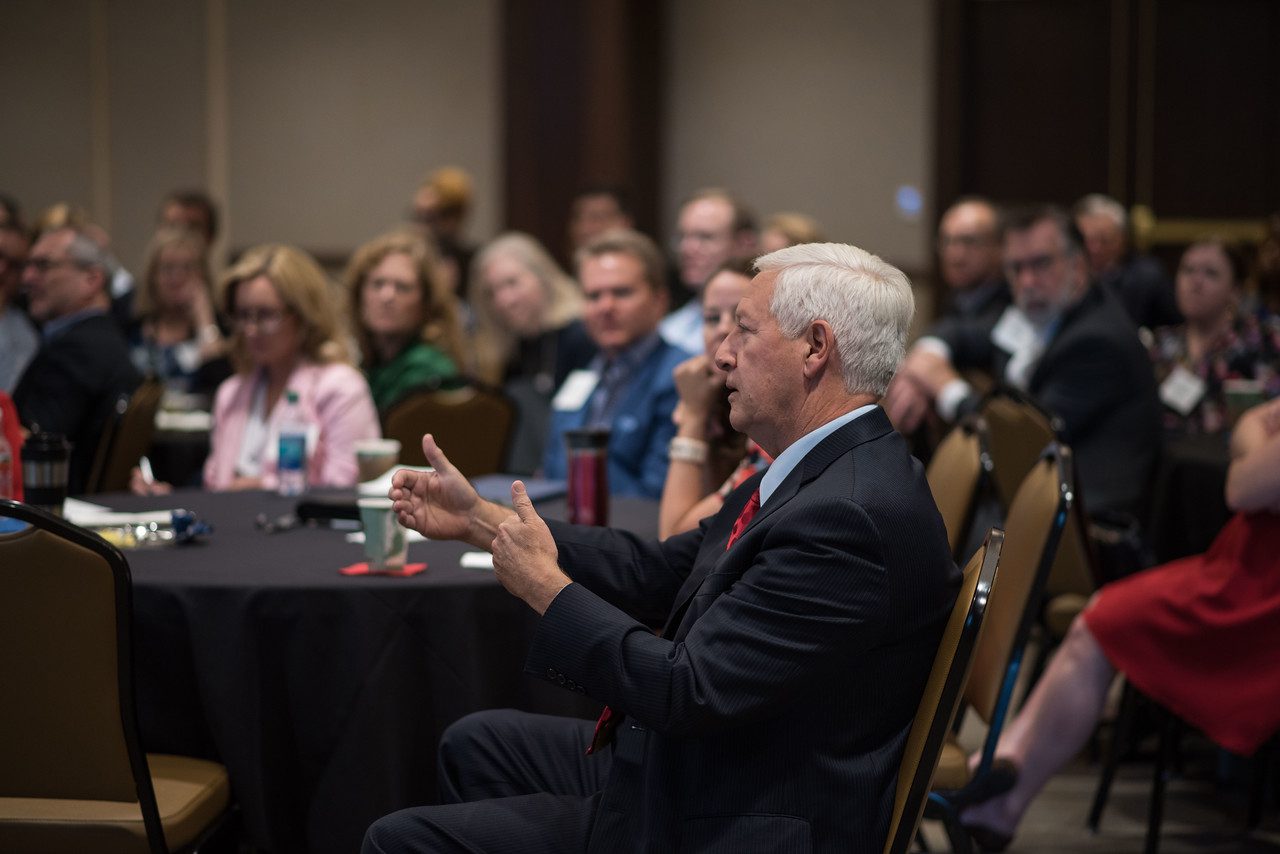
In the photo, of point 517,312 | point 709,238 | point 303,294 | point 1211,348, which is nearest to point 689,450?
point 303,294

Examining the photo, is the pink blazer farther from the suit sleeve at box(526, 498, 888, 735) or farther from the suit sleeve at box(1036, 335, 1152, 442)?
the suit sleeve at box(526, 498, 888, 735)

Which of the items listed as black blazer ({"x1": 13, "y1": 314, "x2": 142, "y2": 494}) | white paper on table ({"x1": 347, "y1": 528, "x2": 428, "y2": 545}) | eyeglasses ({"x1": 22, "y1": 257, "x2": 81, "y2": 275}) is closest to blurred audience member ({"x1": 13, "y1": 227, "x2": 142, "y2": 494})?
black blazer ({"x1": 13, "y1": 314, "x2": 142, "y2": 494})

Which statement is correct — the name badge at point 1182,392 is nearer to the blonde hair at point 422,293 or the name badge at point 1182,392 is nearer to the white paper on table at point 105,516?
the blonde hair at point 422,293

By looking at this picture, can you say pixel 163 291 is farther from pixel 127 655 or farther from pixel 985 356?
pixel 127 655

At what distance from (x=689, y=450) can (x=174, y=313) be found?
4560 mm

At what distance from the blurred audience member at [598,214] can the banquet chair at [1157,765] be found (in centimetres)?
459

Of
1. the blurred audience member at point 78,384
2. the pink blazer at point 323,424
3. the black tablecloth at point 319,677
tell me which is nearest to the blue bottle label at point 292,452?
the pink blazer at point 323,424

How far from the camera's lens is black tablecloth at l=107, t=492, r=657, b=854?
2.35m

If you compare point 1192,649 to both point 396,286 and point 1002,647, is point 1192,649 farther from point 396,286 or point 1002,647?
point 396,286

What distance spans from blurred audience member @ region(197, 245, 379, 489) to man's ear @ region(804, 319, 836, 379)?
90.3 inches

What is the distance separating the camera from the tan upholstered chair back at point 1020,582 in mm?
2426

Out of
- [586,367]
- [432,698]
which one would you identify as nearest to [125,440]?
[586,367]

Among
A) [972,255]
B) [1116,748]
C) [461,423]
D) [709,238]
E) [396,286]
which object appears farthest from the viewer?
[972,255]

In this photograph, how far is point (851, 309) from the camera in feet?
5.97
